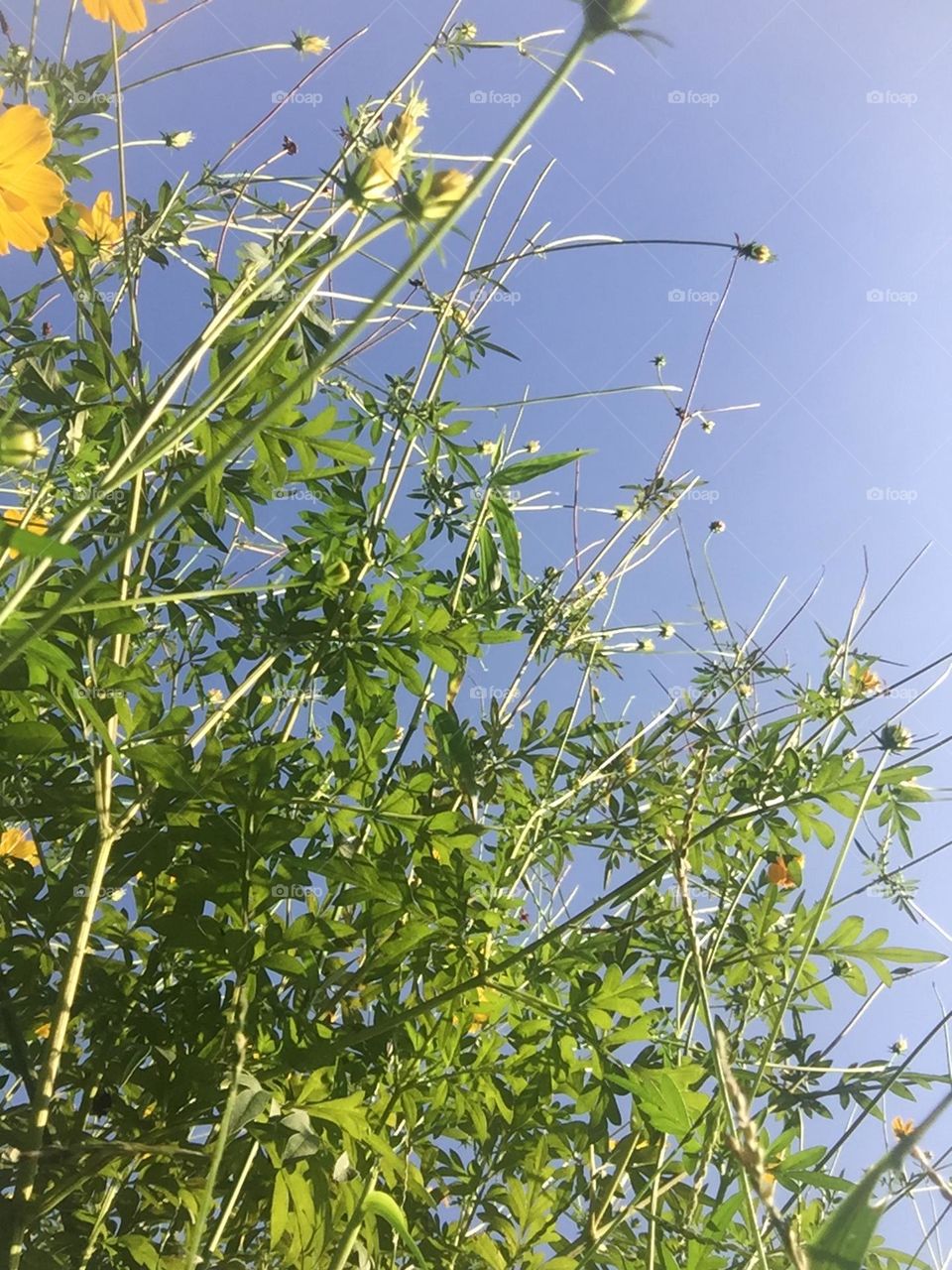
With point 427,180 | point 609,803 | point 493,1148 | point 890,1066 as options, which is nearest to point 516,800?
point 609,803

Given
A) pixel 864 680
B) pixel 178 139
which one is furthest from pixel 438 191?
pixel 864 680

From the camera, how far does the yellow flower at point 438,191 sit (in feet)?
1.31

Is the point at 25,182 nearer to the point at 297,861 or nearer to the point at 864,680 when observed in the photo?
the point at 297,861

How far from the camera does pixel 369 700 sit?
72cm

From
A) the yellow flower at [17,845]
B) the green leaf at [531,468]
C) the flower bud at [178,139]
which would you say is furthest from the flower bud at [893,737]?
the flower bud at [178,139]

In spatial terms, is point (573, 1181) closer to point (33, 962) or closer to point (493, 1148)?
point (493, 1148)

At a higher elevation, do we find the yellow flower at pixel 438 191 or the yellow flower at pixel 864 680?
the yellow flower at pixel 864 680

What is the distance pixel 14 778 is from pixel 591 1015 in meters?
0.42

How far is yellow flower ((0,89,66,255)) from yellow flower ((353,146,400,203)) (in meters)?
0.17

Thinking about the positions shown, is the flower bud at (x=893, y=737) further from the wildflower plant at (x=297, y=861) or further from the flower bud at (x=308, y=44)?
the flower bud at (x=308, y=44)

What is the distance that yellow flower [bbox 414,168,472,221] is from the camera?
40 cm

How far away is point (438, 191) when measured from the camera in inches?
16.0

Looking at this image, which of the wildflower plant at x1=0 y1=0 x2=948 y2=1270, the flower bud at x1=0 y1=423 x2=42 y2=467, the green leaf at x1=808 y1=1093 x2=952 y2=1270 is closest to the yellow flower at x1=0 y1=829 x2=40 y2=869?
the wildflower plant at x1=0 y1=0 x2=948 y2=1270

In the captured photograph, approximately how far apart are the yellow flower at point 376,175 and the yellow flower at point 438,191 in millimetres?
28
